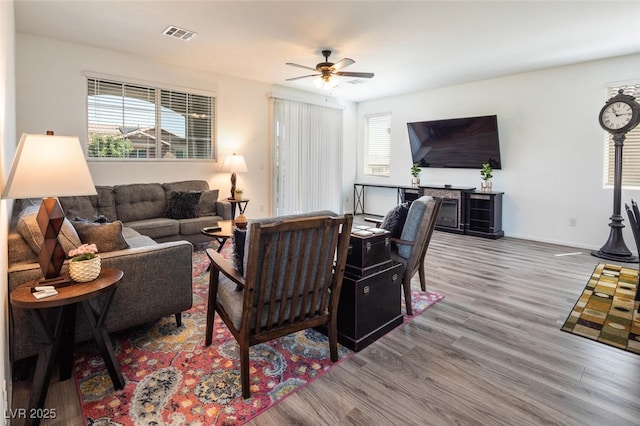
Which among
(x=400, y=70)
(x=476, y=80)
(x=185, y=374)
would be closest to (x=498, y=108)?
(x=476, y=80)

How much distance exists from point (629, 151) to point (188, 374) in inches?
241

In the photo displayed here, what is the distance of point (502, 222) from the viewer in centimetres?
610

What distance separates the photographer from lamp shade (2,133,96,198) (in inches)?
63.5

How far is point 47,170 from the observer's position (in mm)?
1711

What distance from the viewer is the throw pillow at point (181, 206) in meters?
4.84

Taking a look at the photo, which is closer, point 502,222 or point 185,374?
point 185,374

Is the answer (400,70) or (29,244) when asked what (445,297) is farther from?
(400,70)

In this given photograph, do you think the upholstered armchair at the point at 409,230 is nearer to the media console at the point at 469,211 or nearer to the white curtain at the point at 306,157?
the media console at the point at 469,211

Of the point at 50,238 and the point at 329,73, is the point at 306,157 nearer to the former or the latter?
the point at 329,73

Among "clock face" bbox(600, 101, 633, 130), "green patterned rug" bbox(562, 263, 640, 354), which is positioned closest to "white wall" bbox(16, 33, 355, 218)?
"clock face" bbox(600, 101, 633, 130)

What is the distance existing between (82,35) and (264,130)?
9.88 ft

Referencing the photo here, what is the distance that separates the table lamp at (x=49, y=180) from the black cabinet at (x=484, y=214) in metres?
5.72

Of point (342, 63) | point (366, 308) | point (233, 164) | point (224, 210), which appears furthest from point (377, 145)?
point (366, 308)

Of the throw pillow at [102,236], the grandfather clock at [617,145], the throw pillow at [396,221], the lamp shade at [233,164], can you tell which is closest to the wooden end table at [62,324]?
the throw pillow at [102,236]
